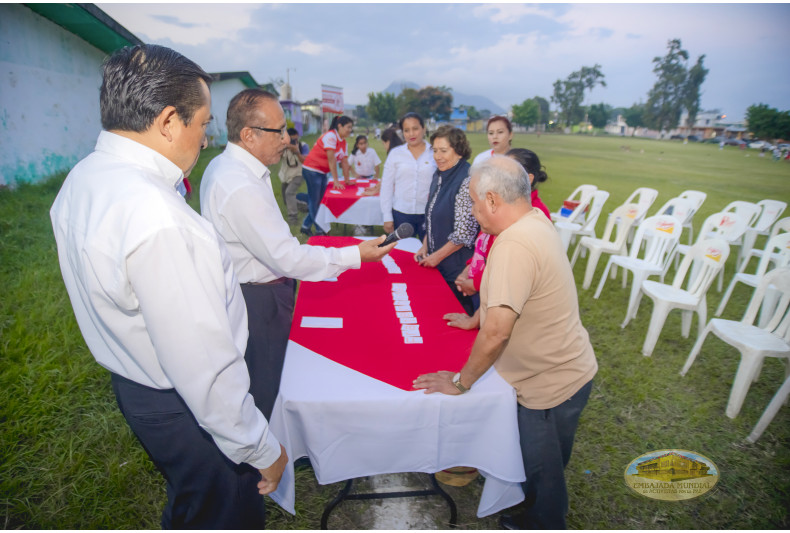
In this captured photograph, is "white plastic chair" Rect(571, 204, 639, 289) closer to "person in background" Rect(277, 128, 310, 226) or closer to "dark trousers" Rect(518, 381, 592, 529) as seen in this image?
"dark trousers" Rect(518, 381, 592, 529)

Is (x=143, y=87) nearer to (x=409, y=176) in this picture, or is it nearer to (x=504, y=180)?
(x=504, y=180)

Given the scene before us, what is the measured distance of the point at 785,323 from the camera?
Answer: 2.86 meters

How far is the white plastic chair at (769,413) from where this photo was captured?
258 cm

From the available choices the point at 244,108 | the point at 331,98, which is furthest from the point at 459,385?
the point at 331,98

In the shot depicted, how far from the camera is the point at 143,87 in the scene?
0.91 meters

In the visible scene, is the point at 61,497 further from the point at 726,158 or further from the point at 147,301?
the point at 726,158

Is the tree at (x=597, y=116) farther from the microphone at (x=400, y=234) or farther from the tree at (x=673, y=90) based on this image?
the microphone at (x=400, y=234)

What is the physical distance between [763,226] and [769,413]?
177 inches

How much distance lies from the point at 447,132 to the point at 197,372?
2.54m

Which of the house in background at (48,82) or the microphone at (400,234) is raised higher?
the house in background at (48,82)

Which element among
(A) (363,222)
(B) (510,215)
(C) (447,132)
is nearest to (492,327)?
(B) (510,215)

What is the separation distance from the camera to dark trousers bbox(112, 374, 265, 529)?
1.10 m

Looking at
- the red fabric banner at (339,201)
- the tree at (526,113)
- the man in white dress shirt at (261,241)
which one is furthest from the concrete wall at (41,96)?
the tree at (526,113)

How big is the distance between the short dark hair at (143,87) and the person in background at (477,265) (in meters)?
1.33
